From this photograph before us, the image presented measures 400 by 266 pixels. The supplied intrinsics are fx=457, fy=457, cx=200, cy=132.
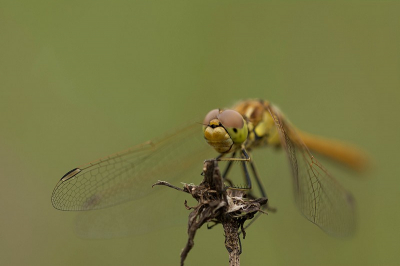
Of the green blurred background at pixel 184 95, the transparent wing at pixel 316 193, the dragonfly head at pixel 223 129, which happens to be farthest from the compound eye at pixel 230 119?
the green blurred background at pixel 184 95

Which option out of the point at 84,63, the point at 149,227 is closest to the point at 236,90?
the point at 84,63

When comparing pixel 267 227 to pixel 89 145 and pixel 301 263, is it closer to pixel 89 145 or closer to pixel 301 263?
pixel 301 263

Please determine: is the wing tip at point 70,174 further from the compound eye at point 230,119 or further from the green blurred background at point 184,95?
the green blurred background at point 184,95

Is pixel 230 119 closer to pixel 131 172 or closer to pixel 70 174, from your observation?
pixel 131 172

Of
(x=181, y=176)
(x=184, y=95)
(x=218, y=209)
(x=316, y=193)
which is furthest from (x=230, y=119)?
(x=184, y=95)

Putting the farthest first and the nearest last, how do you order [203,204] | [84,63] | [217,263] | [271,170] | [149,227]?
[84,63] < [217,263] < [271,170] < [149,227] < [203,204]

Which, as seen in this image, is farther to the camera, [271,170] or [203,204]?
[271,170]

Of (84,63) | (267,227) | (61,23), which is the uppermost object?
(61,23)
